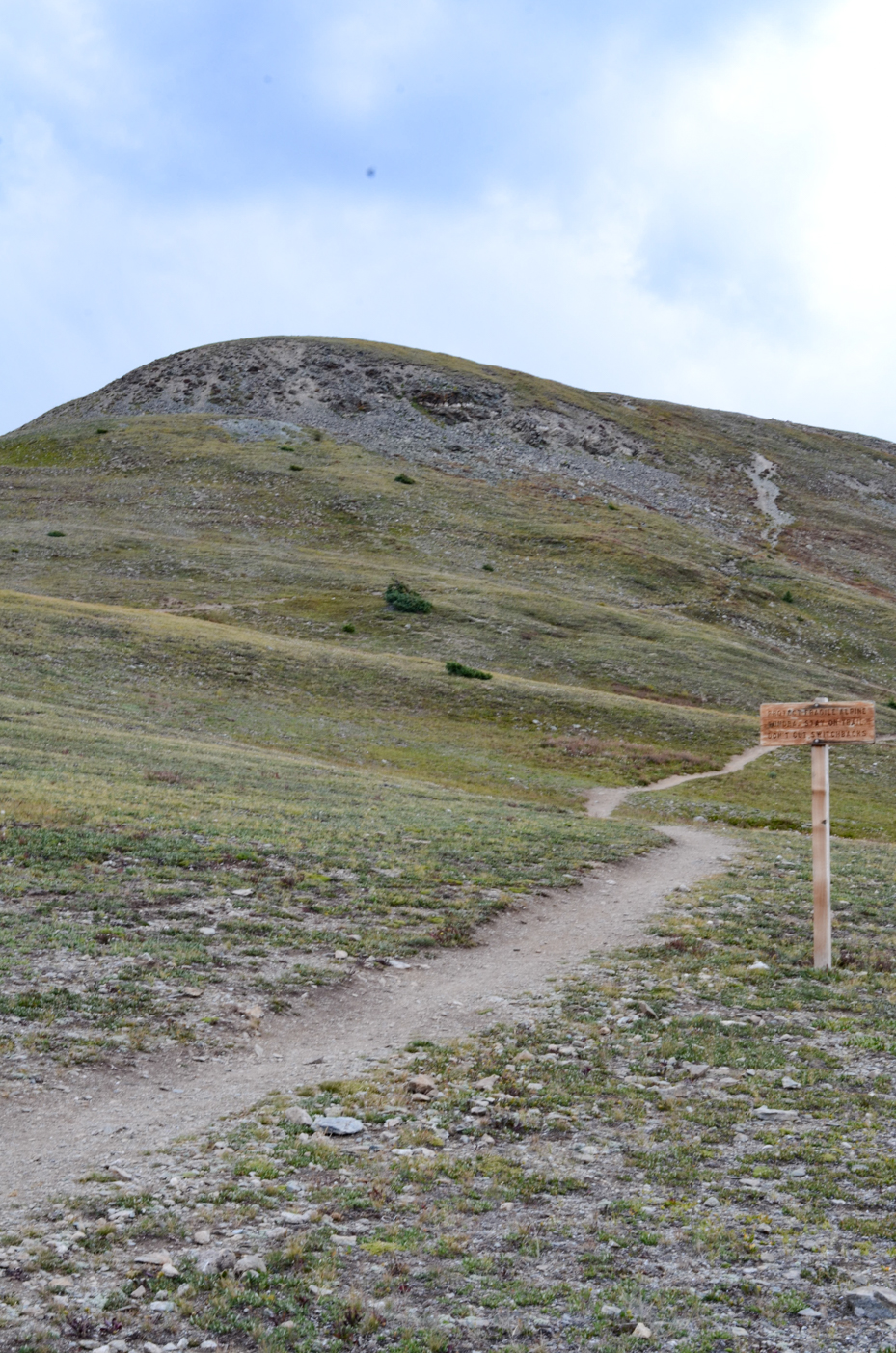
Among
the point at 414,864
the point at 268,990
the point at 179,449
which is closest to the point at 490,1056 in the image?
the point at 268,990

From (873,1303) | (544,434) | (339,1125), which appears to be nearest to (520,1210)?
(339,1125)

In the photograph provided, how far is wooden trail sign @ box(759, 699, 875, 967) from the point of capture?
14.5m

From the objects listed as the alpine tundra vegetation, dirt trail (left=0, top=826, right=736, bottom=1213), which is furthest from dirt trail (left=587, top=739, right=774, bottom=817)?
dirt trail (left=0, top=826, right=736, bottom=1213)

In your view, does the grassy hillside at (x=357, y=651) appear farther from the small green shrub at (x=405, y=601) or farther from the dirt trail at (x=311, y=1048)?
the dirt trail at (x=311, y=1048)

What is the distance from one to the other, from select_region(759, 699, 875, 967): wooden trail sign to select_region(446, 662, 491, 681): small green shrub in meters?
37.4

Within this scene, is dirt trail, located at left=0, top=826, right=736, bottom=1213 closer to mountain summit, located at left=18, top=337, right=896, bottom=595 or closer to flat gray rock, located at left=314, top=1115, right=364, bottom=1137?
flat gray rock, located at left=314, top=1115, right=364, bottom=1137

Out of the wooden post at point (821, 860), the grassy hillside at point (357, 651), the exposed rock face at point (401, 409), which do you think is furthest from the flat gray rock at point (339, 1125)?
the exposed rock face at point (401, 409)

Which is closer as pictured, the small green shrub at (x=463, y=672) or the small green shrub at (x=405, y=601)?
the small green shrub at (x=463, y=672)

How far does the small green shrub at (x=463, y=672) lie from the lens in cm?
5284

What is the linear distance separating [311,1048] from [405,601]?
2200 inches

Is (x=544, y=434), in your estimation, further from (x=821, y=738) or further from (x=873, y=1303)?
(x=873, y=1303)

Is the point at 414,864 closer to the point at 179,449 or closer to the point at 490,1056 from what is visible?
the point at 490,1056

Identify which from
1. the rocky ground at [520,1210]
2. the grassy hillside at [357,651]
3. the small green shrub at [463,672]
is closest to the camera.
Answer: the rocky ground at [520,1210]

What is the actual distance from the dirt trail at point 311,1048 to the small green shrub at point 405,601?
156 ft
